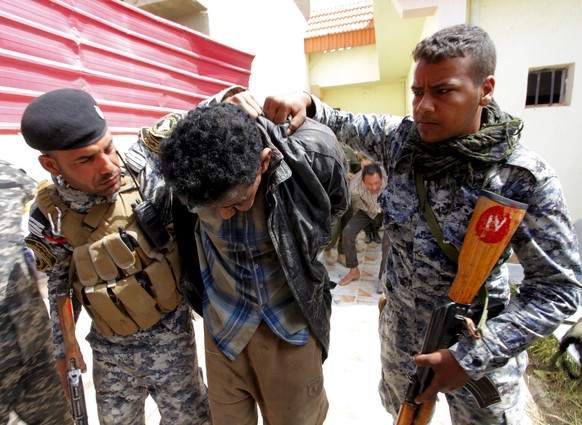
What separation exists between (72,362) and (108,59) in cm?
275

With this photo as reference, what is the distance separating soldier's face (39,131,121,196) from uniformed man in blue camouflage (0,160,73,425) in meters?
0.26

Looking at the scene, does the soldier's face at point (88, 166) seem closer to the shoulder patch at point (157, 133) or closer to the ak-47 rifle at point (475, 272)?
the shoulder patch at point (157, 133)

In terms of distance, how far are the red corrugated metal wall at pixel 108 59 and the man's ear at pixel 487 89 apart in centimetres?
284

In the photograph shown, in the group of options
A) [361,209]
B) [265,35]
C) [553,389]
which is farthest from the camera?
[265,35]

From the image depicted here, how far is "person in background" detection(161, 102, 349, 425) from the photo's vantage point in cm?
117

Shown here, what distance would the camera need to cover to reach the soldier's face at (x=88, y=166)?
50.3 inches

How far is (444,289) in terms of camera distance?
1.30 m

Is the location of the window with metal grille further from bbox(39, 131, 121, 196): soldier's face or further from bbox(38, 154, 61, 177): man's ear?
bbox(38, 154, 61, 177): man's ear

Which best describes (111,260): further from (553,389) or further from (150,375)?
(553,389)

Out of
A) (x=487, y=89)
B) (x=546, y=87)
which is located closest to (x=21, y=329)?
(x=487, y=89)

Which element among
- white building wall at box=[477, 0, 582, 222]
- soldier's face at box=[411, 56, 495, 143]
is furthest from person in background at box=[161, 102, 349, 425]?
white building wall at box=[477, 0, 582, 222]

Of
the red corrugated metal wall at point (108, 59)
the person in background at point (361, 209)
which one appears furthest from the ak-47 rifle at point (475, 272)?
the person in background at point (361, 209)

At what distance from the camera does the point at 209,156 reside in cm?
96

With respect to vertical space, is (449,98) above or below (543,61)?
below
